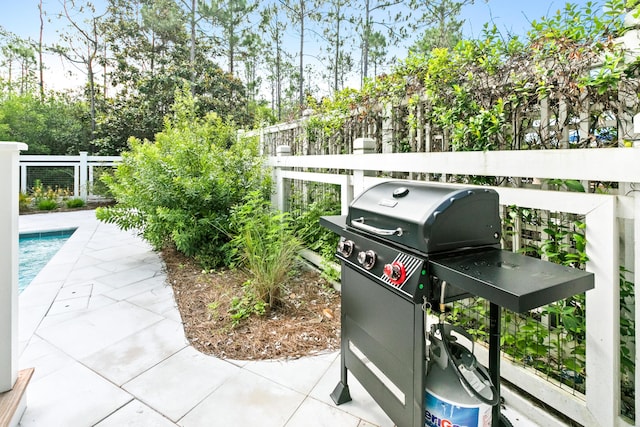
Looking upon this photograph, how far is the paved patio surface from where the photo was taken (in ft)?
5.43

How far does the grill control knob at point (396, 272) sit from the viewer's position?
1.23 m

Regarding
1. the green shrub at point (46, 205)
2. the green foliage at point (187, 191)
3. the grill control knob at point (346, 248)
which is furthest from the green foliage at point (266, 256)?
the green shrub at point (46, 205)

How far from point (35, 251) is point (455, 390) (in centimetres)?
668

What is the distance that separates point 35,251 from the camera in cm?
550

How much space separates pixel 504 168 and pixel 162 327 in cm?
256

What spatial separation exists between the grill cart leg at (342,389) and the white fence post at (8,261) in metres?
1.59

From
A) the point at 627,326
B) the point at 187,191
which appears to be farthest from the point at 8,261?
the point at 627,326

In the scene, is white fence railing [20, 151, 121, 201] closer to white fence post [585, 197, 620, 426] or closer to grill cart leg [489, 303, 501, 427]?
grill cart leg [489, 303, 501, 427]

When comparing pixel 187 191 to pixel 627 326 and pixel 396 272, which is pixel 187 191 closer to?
pixel 396 272

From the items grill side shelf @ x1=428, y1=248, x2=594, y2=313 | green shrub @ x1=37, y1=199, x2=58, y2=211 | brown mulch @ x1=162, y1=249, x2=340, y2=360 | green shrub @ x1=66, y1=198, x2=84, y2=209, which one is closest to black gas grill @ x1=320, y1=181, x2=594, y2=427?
grill side shelf @ x1=428, y1=248, x2=594, y2=313

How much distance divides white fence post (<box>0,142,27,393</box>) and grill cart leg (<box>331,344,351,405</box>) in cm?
159

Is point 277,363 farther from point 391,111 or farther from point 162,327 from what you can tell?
point 391,111

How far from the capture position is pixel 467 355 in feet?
4.32

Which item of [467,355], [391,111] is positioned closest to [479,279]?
[467,355]
